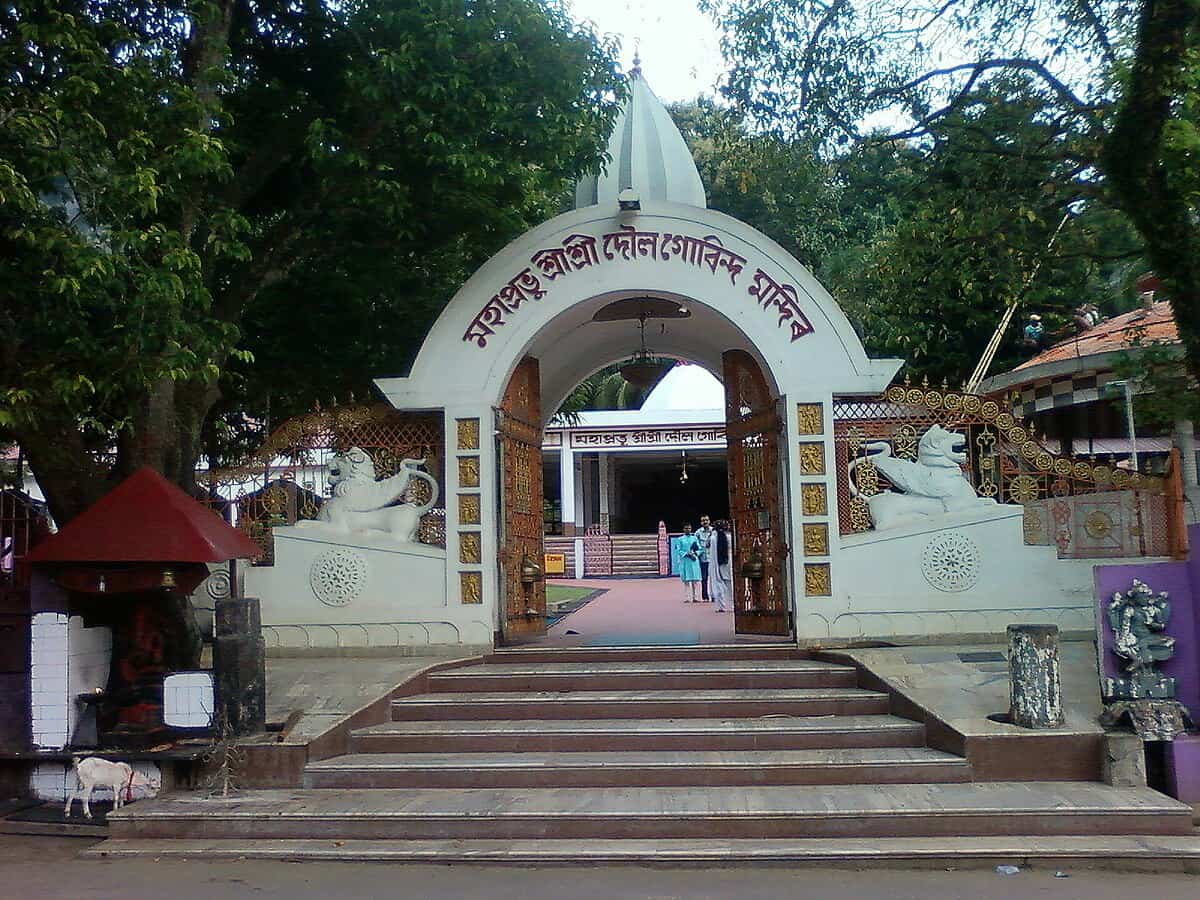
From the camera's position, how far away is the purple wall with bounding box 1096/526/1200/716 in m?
6.73

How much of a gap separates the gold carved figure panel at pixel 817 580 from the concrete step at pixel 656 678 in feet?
2.84

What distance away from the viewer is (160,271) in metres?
6.75

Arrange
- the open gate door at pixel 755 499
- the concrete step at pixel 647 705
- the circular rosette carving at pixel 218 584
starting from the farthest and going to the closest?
the open gate door at pixel 755 499, the circular rosette carving at pixel 218 584, the concrete step at pixel 647 705

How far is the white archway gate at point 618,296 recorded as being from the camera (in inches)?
372

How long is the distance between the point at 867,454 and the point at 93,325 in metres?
6.25

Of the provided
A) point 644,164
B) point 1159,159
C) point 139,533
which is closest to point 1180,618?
point 1159,159

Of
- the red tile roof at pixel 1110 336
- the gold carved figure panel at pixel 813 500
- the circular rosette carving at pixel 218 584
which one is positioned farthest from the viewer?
the red tile roof at pixel 1110 336

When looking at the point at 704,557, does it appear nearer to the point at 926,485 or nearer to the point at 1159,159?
the point at 926,485

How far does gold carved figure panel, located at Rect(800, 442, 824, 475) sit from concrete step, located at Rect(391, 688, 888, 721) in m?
2.11

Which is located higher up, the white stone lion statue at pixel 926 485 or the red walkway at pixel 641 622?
the white stone lion statue at pixel 926 485

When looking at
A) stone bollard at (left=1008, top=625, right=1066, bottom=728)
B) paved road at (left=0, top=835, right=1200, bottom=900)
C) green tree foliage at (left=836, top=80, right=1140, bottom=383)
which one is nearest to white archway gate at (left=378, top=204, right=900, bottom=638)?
green tree foliage at (left=836, top=80, right=1140, bottom=383)

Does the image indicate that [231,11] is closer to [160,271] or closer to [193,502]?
[160,271]

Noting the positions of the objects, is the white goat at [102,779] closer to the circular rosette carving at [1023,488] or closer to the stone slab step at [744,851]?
the stone slab step at [744,851]

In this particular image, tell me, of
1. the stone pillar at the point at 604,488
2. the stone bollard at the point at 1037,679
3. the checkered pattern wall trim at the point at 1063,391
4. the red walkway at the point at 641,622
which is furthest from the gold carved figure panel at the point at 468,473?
the stone pillar at the point at 604,488
